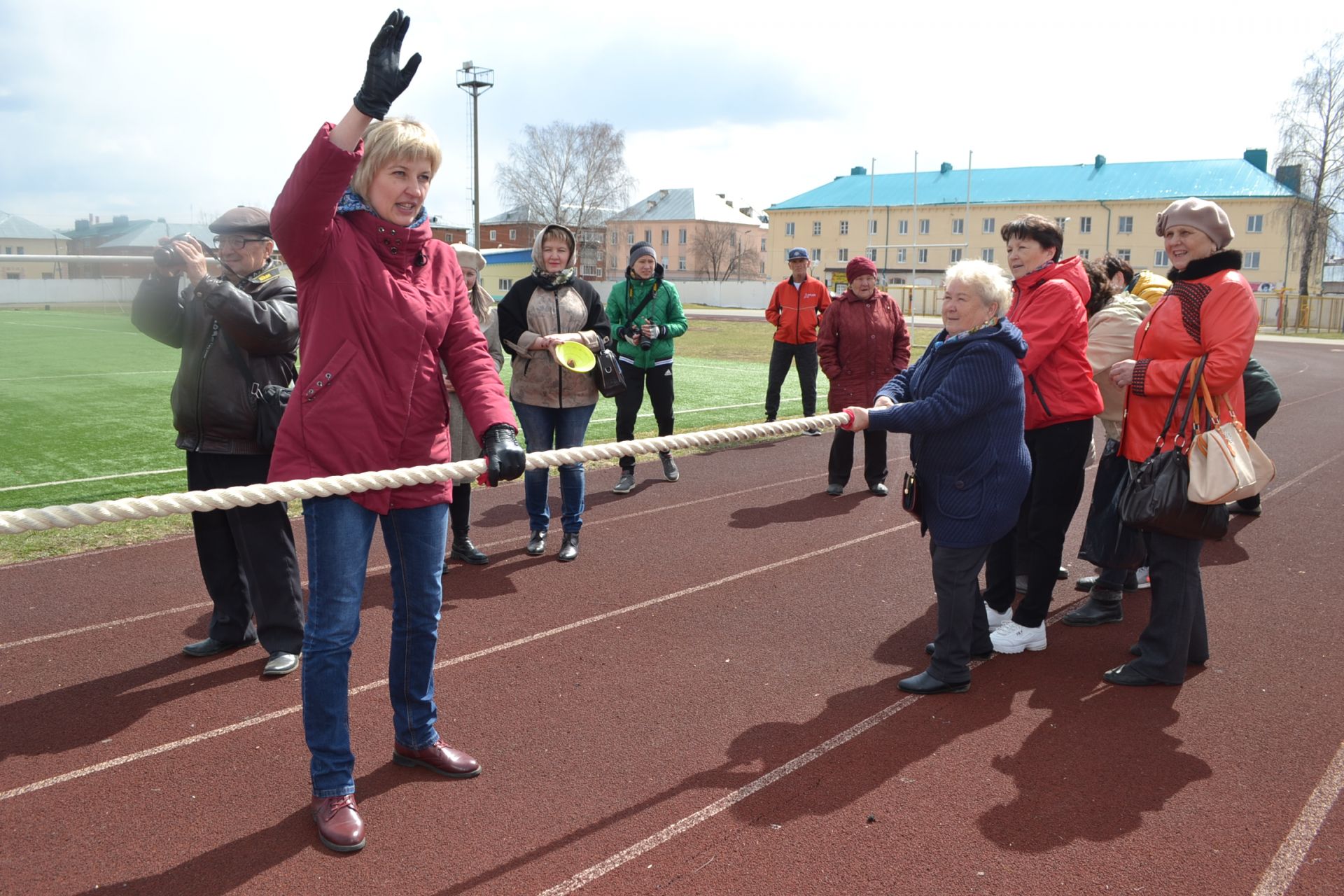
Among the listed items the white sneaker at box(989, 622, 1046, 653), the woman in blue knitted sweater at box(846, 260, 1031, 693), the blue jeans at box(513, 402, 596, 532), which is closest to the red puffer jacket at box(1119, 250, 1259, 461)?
the woman in blue knitted sweater at box(846, 260, 1031, 693)

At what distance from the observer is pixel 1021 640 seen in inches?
191

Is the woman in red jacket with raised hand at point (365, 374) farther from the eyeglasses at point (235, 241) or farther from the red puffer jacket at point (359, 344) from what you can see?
the eyeglasses at point (235, 241)

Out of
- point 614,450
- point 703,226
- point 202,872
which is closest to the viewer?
point 202,872

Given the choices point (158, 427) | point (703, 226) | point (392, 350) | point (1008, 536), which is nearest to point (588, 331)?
point (1008, 536)

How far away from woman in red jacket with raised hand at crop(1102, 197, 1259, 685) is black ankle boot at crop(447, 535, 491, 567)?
383cm

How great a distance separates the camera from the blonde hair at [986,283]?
159 inches

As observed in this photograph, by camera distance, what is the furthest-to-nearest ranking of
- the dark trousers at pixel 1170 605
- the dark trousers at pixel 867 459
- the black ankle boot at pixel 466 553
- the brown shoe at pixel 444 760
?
the dark trousers at pixel 867 459 < the black ankle boot at pixel 466 553 < the dark trousers at pixel 1170 605 < the brown shoe at pixel 444 760

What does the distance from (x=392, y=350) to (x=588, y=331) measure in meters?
3.66

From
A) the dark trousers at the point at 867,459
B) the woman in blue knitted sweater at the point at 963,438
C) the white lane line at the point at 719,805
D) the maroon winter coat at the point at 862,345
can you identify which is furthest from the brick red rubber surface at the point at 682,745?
the maroon winter coat at the point at 862,345

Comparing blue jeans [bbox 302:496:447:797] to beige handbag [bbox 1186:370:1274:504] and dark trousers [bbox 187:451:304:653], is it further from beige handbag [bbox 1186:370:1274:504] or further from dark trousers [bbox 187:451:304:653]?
beige handbag [bbox 1186:370:1274:504]

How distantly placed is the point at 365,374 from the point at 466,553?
361 centimetres

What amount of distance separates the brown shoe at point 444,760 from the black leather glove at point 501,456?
41.8 inches

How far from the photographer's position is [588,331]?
661cm

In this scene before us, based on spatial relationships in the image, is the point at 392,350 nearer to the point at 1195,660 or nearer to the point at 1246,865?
the point at 1246,865
